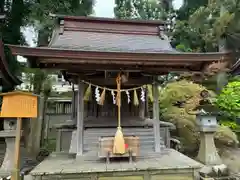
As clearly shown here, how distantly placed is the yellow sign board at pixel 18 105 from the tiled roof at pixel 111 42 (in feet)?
6.48

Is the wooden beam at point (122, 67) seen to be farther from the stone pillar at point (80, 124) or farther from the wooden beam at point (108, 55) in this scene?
the stone pillar at point (80, 124)

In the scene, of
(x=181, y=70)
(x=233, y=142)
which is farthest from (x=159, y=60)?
(x=233, y=142)

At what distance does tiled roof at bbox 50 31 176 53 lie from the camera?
5836 millimetres

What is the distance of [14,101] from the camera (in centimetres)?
406

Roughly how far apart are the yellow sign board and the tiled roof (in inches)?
77.8

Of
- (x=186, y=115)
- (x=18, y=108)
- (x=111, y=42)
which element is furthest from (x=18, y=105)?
(x=186, y=115)

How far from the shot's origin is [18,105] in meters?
4.05

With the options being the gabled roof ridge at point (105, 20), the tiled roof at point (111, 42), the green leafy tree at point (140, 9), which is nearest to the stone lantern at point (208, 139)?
the tiled roof at point (111, 42)

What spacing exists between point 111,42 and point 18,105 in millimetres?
3385

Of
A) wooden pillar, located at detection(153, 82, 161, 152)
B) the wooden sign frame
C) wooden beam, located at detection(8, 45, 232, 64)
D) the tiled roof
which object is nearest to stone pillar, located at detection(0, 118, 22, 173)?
the wooden sign frame

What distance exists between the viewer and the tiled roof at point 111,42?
19.1ft

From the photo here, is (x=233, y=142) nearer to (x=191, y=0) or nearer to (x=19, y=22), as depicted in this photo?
(x=19, y=22)

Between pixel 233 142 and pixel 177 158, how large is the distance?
449 cm

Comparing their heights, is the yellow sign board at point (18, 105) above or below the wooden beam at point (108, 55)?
below
